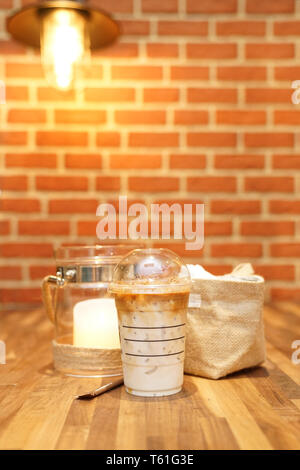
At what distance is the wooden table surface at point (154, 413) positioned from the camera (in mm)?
572

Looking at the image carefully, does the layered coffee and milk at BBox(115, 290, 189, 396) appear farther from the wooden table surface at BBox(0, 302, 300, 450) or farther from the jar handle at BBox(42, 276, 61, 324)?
the jar handle at BBox(42, 276, 61, 324)

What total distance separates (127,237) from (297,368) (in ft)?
2.82

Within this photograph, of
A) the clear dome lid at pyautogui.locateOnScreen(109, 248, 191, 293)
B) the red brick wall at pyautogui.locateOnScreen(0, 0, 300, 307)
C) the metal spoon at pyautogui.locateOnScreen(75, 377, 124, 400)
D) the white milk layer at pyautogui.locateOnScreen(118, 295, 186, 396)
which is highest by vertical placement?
the red brick wall at pyautogui.locateOnScreen(0, 0, 300, 307)

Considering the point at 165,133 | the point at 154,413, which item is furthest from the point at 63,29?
the point at 154,413

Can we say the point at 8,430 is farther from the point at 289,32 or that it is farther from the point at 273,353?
the point at 289,32

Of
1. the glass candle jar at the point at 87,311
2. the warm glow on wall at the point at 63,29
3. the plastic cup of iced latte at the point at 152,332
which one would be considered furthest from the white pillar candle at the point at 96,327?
the warm glow on wall at the point at 63,29

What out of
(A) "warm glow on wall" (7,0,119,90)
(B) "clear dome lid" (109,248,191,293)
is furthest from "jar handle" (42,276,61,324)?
(A) "warm glow on wall" (7,0,119,90)

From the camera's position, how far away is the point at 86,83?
1639mm

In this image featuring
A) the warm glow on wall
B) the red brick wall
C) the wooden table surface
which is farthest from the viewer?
the red brick wall

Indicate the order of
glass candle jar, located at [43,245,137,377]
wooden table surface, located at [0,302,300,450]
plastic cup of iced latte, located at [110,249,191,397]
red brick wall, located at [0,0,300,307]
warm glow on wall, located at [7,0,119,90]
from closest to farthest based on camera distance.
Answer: wooden table surface, located at [0,302,300,450] < plastic cup of iced latte, located at [110,249,191,397] < glass candle jar, located at [43,245,137,377] < warm glow on wall, located at [7,0,119,90] < red brick wall, located at [0,0,300,307]

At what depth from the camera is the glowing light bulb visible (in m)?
1.23

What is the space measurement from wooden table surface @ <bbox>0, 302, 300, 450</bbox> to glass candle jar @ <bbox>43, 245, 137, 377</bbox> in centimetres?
3

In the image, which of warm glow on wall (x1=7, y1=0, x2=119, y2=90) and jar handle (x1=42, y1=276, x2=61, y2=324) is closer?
jar handle (x1=42, y1=276, x2=61, y2=324)

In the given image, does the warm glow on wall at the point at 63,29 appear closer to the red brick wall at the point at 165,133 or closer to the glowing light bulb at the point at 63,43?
the glowing light bulb at the point at 63,43
